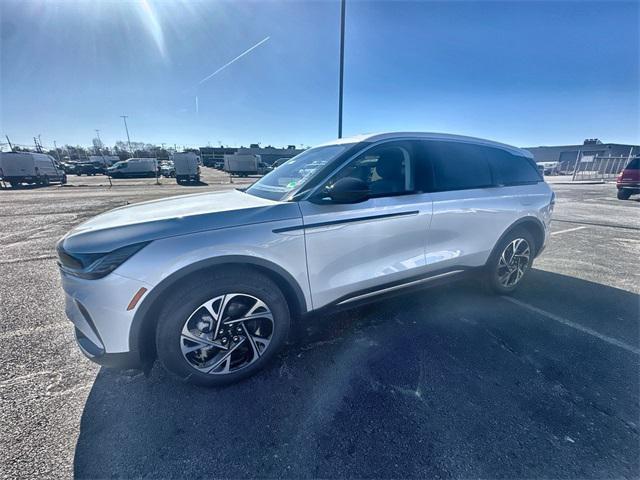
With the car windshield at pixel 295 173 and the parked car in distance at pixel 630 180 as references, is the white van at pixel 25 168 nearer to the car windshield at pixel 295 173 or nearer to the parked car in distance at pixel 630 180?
the car windshield at pixel 295 173

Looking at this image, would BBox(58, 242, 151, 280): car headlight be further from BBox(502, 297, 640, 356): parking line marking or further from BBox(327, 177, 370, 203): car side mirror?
BBox(502, 297, 640, 356): parking line marking

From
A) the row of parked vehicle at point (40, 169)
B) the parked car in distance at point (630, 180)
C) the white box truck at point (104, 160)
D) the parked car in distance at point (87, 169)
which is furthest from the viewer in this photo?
the white box truck at point (104, 160)

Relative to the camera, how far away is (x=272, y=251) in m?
2.12

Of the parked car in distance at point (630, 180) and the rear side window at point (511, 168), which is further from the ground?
the rear side window at point (511, 168)

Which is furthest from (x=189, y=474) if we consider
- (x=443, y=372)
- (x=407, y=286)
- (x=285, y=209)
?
(x=407, y=286)

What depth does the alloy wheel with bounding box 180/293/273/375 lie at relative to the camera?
2.04 m

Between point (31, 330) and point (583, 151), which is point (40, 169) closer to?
point (31, 330)

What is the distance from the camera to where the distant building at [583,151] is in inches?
1856

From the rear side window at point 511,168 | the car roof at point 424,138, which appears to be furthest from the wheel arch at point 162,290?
the rear side window at point 511,168

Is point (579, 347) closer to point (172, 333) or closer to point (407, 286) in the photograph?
point (407, 286)

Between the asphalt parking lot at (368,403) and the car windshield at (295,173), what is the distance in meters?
1.37

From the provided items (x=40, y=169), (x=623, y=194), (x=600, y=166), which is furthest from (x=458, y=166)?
(x=600, y=166)

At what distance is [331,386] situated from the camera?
219cm

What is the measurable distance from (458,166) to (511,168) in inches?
40.1
